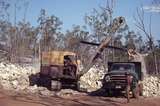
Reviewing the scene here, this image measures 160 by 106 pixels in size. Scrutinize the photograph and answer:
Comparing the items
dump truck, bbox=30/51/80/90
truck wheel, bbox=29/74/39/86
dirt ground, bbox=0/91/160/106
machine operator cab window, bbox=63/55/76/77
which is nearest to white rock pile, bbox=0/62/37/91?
truck wheel, bbox=29/74/39/86

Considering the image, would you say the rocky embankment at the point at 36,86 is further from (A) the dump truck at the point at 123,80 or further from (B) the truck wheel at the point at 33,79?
(A) the dump truck at the point at 123,80

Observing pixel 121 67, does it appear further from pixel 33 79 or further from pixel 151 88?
pixel 33 79

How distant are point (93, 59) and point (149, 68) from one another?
1060 inches

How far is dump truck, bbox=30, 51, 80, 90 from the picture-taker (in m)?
27.7

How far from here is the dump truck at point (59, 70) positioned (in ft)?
90.8

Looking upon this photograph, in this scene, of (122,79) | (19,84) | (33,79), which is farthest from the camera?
(33,79)

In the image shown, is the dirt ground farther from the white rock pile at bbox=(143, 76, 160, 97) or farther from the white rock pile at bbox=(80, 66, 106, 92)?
the white rock pile at bbox=(80, 66, 106, 92)

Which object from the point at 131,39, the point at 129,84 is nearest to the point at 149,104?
the point at 129,84

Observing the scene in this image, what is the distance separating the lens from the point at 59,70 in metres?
27.9

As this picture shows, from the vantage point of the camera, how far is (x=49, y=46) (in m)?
69.4

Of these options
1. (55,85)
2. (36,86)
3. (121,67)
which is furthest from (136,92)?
(36,86)

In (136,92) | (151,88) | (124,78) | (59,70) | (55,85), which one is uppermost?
(59,70)

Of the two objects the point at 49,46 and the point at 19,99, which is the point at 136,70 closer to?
the point at 19,99

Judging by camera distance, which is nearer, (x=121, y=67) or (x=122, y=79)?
(x=122, y=79)
